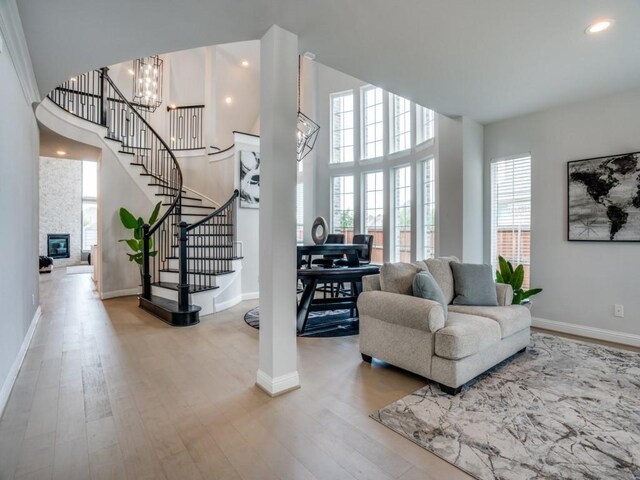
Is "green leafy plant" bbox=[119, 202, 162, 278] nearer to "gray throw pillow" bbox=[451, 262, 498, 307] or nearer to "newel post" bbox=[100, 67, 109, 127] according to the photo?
"newel post" bbox=[100, 67, 109, 127]

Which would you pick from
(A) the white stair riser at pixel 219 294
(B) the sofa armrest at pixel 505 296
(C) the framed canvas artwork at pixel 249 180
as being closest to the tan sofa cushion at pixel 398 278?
(B) the sofa armrest at pixel 505 296

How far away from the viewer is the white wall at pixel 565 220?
3.58 meters

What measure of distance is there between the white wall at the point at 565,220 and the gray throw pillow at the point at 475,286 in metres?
1.43

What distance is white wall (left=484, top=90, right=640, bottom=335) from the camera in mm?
3584

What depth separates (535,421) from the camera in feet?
6.79

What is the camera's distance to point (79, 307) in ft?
16.8

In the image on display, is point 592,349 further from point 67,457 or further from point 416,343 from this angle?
point 67,457

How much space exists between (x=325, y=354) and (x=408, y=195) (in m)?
3.61

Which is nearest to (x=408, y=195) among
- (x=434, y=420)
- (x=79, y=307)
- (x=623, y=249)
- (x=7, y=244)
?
(x=623, y=249)

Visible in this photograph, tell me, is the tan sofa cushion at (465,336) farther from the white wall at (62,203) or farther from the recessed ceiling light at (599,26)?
the white wall at (62,203)

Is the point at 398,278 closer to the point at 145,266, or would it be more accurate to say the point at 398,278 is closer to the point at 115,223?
the point at 145,266

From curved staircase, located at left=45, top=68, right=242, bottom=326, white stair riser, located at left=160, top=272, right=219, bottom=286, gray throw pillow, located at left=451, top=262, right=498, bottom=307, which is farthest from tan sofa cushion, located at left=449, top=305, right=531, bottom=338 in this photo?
white stair riser, located at left=160, top=272, right=219, bottom=286

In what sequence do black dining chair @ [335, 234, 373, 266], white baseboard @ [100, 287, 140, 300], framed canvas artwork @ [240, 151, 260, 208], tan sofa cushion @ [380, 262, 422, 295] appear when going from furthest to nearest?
framed canvas artwork @ [240, 151, 260, 208], white baseboard @ [100, 287, 140, 300], black dining chair @ [335, 234, 373, 266], tan sofa cushion @ [380, 262, 422, 295]

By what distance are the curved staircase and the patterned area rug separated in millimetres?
717
